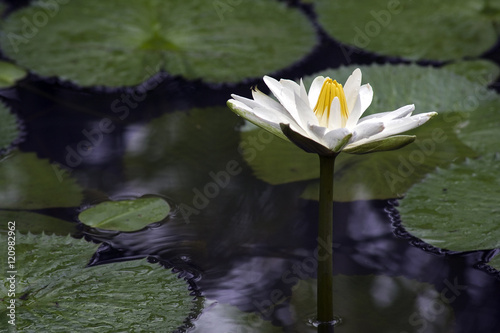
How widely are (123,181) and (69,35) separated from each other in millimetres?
1093

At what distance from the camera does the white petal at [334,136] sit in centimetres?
102

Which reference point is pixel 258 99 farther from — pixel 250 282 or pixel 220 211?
pixel 220 211

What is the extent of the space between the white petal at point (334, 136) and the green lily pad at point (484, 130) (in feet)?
3.34

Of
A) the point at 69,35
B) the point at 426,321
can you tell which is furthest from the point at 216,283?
the point at 69,35

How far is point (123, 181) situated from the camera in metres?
1.83

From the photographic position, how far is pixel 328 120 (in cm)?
111

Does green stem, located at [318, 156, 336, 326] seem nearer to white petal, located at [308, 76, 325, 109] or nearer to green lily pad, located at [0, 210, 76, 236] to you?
white petal, located at [308, 76, 325, 109]

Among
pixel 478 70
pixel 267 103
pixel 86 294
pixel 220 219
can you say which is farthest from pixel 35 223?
pixel 478 70

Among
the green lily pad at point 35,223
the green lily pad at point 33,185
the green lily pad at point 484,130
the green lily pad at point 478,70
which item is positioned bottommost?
the green lily pad at point 35,223

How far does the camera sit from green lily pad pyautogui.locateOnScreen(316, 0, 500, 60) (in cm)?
252

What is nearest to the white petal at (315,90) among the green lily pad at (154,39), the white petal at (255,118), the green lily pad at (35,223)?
the white petal at (255,118)

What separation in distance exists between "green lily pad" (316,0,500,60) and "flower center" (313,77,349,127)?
4.89 feet

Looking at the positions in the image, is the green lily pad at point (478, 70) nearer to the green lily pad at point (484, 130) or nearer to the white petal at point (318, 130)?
the green lily pad at point (484, 130)

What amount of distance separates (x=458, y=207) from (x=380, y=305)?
435mm
